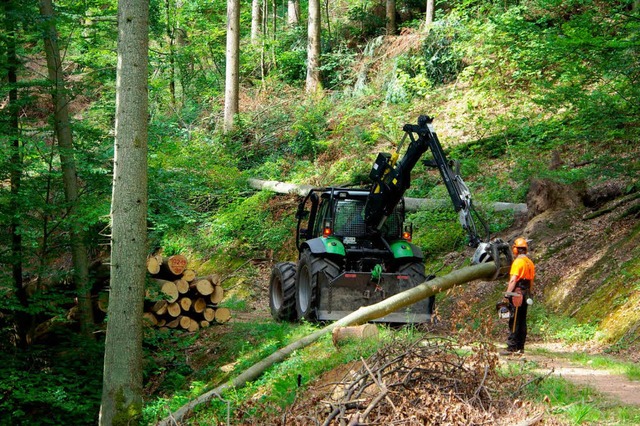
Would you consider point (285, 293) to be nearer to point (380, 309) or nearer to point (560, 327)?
point (380, 309)

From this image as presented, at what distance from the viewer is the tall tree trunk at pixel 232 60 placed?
963 inches

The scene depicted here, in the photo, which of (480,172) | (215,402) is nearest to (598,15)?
(480,172)

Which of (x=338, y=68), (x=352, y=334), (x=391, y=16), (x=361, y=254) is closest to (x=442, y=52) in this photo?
(x=391, y=16)

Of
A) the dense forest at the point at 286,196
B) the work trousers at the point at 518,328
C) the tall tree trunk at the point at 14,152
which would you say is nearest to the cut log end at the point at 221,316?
the dense forest at the point at 286,196

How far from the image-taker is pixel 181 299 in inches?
559

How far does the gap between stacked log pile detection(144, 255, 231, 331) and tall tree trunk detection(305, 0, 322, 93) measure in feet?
44.5

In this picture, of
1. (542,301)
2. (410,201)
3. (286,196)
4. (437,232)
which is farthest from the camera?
(286,196)

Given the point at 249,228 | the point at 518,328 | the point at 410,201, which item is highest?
the point at 410,201

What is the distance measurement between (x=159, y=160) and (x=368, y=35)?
44.3 ft

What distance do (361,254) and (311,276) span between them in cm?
103

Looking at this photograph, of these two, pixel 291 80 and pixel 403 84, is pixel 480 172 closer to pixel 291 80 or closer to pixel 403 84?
pixel 403 84

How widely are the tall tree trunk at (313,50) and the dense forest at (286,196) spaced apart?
2.21 meters

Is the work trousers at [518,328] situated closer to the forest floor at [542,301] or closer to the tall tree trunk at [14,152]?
the forest floor at [542,301]

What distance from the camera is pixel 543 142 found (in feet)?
58.7
